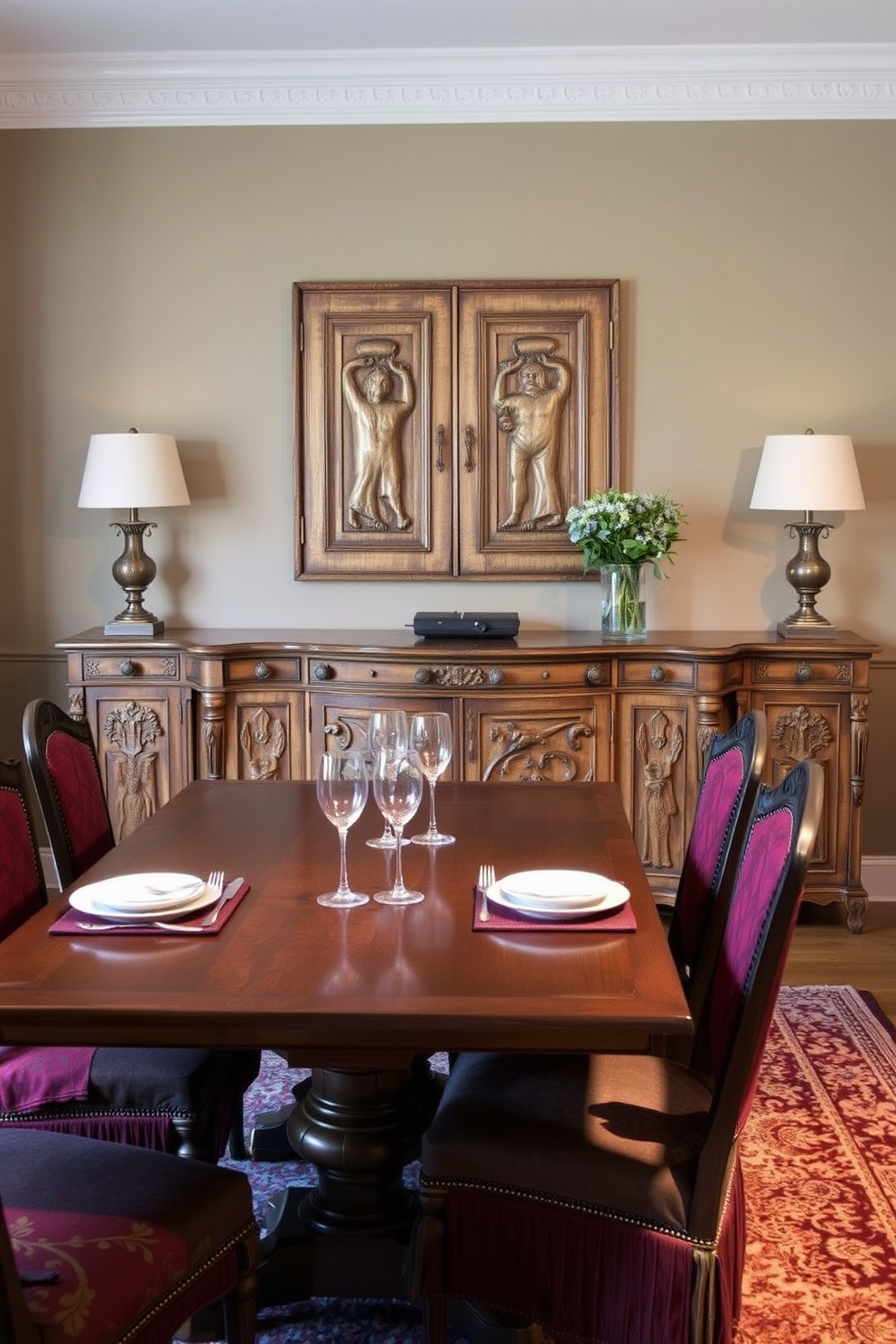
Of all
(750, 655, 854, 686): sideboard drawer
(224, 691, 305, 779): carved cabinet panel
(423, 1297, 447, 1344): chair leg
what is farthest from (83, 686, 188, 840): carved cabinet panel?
(423, 1297, 447, 1344): chair leg

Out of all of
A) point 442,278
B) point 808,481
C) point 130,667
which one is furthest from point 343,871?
point 442,278

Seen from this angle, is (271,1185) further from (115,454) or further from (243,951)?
(115,454)

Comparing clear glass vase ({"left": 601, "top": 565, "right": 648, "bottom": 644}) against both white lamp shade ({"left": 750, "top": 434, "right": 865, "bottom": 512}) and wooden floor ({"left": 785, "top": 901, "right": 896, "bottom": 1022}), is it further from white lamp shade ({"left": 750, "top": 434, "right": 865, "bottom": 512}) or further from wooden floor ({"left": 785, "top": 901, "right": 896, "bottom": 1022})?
wooden floor ({"left": 785, "top": 901, "right": 896, "bottom": 1022})

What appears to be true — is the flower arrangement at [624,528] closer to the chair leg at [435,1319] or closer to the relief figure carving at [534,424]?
the relief figure carving at [534,424]

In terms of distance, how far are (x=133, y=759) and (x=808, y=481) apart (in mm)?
2358

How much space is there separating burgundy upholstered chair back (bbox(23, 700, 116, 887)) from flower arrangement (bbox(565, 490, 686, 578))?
2018mm

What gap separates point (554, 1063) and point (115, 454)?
9.46 ft

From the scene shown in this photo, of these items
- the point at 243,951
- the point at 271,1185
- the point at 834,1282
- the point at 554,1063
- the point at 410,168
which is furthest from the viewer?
the point at 410,168

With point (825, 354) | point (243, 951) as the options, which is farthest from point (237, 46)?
point (243, 951)

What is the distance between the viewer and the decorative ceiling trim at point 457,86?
450 centimetres

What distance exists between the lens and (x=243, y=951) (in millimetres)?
1944

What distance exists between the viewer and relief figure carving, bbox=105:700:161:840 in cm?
444

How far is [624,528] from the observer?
14.4 ft

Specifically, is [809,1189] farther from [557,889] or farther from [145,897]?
[145,897]
